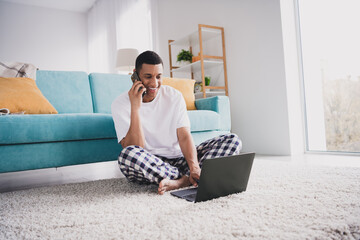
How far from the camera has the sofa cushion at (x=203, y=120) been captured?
2.24 meters

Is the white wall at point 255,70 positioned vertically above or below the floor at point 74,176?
above

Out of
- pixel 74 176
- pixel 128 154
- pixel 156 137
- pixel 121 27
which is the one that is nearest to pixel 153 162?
pixel 128 154

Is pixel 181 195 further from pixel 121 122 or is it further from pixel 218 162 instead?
pixel 121 122

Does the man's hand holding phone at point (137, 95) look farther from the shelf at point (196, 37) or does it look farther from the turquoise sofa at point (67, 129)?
the shelf at point (196, 37)

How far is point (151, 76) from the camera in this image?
53.6 inches

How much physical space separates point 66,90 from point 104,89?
31 cm

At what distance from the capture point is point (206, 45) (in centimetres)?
380

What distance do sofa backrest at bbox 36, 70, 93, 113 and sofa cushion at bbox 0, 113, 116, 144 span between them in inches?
23.2

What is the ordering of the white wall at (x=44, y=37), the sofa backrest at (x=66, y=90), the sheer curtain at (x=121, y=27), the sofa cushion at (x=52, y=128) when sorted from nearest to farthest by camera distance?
the sofa cushion at (x=52, y=128), the sofa backrest at (x=66, y=90), the sheer curtain at (x=121, y=27), the white wall at (x=44, y=37)

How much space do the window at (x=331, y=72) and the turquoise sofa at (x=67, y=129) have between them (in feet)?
3.70

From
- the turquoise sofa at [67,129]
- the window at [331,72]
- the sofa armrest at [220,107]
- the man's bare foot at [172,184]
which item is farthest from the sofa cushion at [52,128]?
the window at [331,72]

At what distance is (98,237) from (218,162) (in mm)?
447

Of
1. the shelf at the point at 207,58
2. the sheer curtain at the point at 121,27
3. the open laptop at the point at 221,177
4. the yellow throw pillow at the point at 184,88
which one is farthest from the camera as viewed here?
the sheer curtain at the point at 121,27

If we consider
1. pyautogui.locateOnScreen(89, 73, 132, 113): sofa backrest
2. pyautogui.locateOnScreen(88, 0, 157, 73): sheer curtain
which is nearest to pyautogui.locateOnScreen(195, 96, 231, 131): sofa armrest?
pyautogui.locateOnScreen(89, 73, 132, 113): sofa backrest
